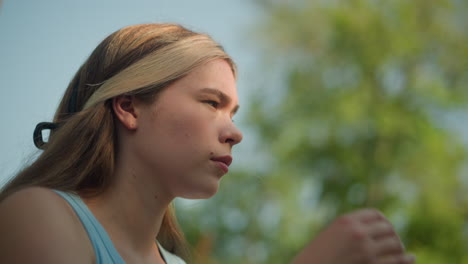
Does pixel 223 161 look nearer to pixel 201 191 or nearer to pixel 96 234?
pixel 201 191

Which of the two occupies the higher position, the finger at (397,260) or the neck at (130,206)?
the finger at (397,260)

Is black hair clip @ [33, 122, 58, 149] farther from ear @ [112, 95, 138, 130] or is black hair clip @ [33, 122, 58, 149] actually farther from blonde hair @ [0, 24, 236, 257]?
ear @ [112, 95, 138, 130]

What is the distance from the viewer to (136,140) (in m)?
1.32

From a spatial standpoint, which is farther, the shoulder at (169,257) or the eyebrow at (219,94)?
the shoulder at (169,257)

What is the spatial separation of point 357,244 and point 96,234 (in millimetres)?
638

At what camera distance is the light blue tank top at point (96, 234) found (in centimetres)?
114

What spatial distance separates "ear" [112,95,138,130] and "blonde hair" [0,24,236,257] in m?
0.02

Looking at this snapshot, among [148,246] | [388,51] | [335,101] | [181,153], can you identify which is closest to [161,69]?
[181,153]

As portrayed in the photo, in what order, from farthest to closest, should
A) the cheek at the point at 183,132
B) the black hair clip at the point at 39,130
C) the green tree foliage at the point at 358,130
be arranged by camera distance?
Result: the green tree foliage at the point at 358,130 < the black hair clip at the point at 39,130 < the cheek at the point at 183,132

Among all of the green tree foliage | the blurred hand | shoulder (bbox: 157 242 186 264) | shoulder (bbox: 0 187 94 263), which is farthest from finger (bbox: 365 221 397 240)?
the green tree foliage

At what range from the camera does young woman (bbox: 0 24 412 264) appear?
1.26m

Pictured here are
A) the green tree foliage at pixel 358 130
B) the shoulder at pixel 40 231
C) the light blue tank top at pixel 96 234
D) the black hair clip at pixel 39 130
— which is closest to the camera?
the shoulder at pixel 40 231

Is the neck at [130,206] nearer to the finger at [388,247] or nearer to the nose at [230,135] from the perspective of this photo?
the nose at [230,135]

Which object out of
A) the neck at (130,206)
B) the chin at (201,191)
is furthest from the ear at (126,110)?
the chin at (201,191)
